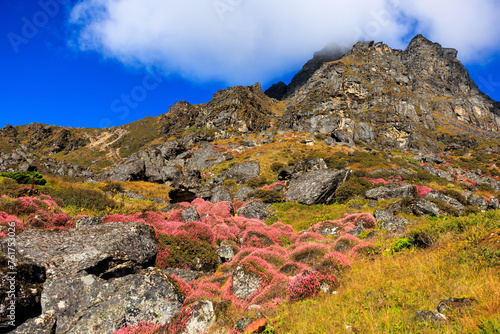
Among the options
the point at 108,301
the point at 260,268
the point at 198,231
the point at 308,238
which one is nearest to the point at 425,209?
the point at 308,238

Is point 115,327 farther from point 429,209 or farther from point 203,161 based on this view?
point 203,161

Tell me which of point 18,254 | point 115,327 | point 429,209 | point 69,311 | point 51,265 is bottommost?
point 429,209

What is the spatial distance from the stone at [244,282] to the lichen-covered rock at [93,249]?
3.26 m

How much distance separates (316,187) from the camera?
64.6 ft

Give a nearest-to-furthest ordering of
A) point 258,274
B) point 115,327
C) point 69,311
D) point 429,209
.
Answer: point 115,327 → point 69,311 → point 258,274 → point 429,209

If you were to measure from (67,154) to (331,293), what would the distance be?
151 meters

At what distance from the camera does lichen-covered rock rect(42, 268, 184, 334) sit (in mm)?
4766

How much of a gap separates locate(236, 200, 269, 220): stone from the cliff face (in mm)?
50056

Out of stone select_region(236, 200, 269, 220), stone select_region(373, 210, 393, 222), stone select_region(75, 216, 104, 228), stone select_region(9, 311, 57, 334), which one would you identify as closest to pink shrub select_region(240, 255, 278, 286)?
stone select_region(9, 311, 57, 334)

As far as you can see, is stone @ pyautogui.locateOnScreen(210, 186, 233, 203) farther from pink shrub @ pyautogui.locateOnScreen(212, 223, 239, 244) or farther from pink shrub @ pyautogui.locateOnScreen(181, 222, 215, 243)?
pink shrub @ pyautogui.locateOnScreen(181, 222, 215, 243)

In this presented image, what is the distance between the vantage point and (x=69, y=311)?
5.09 m

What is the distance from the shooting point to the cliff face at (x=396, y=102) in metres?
78.4

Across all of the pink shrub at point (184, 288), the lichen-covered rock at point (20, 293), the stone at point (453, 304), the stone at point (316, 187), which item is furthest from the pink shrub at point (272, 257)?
the stone at point (316, 187)

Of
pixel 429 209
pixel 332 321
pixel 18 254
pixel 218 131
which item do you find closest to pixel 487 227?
pixel 332 321
